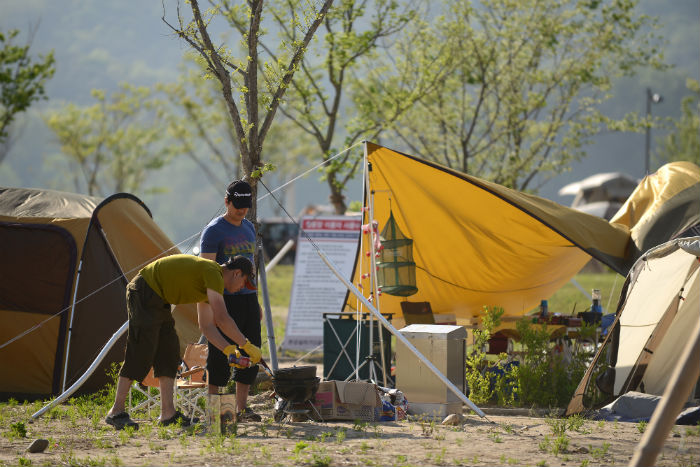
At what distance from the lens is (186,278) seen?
5418 mm

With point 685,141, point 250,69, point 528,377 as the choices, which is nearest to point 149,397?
point 250,69

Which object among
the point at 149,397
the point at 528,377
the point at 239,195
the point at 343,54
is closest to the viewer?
the point at 239,195

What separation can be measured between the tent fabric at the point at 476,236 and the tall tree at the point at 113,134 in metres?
23.0

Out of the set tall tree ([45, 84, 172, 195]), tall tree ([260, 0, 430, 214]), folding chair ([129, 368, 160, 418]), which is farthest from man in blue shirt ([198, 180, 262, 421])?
tall tree ([45, 84, 172, 195])

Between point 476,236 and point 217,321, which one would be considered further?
point 476,236

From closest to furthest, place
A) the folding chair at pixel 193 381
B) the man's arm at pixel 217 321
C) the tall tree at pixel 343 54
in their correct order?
the man's arm at pixel 217 321, the folding chair at pixel 193 381, the tall tree at pixel 343 54

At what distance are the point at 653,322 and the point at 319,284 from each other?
17.8ft

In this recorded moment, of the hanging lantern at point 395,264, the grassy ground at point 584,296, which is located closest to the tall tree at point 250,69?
the hanging lantern at point 395,264

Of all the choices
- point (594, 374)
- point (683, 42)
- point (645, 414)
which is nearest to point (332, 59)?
point (594, 374)

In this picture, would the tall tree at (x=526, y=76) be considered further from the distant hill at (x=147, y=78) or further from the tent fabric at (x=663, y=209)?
the distant hill at (x=147, y=78)

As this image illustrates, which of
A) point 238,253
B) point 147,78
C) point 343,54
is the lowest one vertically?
point 238,253

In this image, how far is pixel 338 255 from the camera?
11.5 m

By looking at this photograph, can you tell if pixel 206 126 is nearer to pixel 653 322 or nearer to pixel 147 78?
pixel 653 322

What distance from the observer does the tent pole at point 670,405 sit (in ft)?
11.3
